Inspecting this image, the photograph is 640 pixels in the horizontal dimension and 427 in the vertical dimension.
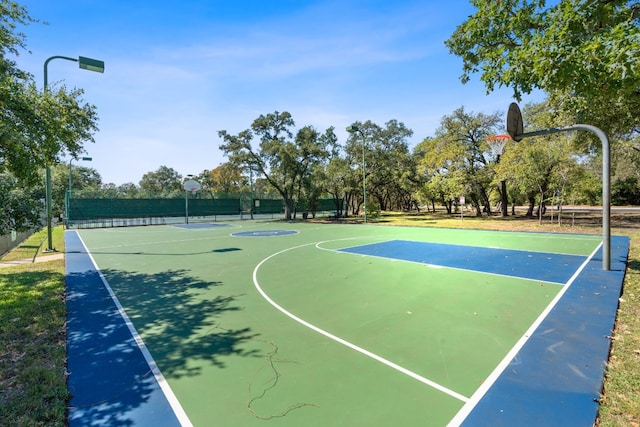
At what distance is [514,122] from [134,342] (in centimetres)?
860

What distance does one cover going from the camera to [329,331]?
169 inches

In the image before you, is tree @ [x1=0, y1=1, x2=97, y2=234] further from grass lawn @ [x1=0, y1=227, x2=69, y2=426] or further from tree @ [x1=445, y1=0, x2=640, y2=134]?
tree @ [x1=445, y1=0, x2=640, y2=134]

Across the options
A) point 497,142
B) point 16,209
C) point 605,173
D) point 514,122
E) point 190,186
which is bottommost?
point 16,209

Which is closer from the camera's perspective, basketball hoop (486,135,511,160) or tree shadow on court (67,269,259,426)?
tree shadow on court (67,269,259,426)

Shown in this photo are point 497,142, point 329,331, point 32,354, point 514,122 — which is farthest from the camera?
point 497,142

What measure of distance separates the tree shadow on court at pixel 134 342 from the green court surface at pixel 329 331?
3 centimetres

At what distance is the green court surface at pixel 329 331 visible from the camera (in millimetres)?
A: 2768

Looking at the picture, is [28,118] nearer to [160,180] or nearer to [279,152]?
[279,152]

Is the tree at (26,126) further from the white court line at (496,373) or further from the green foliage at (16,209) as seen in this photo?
the white court line at (496,373)

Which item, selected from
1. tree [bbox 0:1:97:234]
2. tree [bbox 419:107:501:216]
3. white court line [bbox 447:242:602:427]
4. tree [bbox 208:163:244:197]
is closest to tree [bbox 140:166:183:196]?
tree [bbox 208:163:244:197]

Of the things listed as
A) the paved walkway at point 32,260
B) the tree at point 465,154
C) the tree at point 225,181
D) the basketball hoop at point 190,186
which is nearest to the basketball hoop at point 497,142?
the tree at point 465,154

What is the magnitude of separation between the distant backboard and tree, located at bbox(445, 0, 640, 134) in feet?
2.47

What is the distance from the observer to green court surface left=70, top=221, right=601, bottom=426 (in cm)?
277

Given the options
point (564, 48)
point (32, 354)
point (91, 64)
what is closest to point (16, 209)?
point (32, 354)
